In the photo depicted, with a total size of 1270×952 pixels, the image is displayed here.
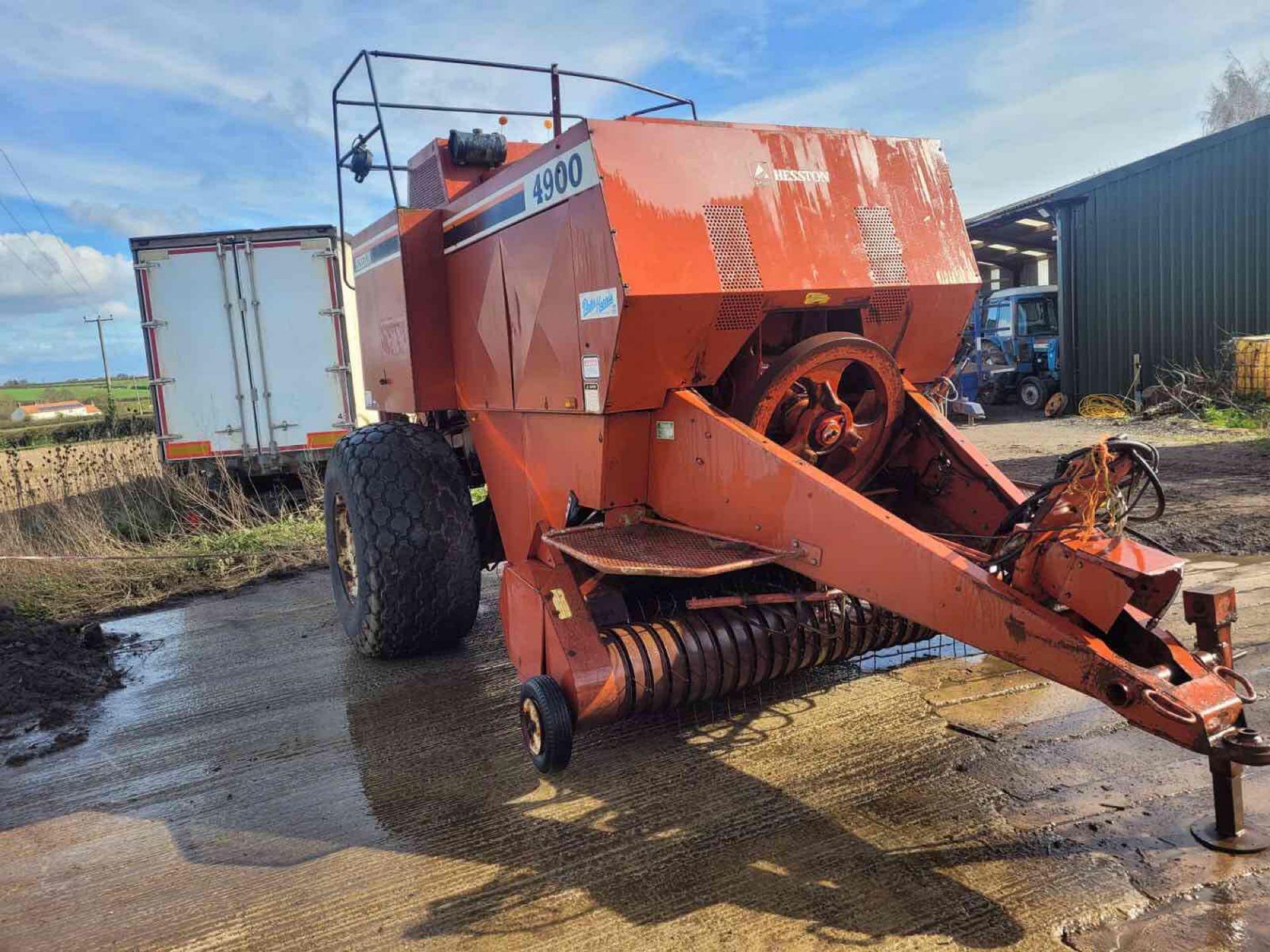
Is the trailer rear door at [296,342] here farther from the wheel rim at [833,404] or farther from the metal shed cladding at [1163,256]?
the metal shed cladding at [1163,256]

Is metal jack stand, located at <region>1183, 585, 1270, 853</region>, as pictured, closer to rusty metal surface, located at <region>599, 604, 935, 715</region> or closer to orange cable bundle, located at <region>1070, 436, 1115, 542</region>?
orange cable bundle, located at <region>1070, 436, 1115, 542</region>

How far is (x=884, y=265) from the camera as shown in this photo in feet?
11.8

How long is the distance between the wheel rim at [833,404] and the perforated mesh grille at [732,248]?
0.34 meters

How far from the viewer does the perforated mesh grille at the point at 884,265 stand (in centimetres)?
359

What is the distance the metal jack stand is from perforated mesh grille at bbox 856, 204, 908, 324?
1574mm

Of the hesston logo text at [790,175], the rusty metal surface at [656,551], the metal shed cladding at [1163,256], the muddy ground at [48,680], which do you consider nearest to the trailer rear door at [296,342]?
the muddy ground at [48,680]

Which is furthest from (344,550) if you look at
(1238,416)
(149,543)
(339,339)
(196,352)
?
(1238,416)

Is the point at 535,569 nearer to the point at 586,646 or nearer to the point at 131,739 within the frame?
the point at 586,646

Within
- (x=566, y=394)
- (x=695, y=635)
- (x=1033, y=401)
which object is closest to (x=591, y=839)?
(x=695, y=635)

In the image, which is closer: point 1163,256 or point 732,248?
point 732,248

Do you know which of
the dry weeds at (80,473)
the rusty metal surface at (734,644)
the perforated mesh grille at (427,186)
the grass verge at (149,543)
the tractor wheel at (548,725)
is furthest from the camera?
the dry weeds at (80,473)

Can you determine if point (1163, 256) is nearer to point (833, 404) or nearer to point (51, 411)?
point (833, 404)

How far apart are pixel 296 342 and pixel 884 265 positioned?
7.50 metres

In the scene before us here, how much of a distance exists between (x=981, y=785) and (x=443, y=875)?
74.1 inches
